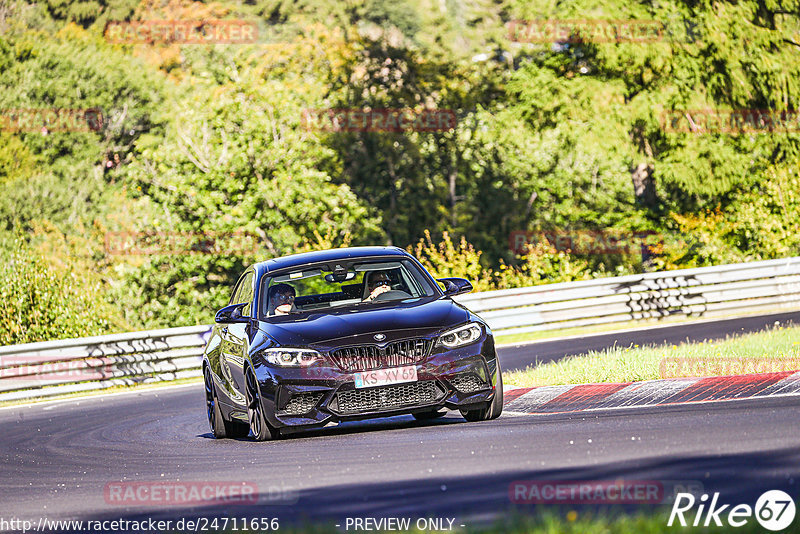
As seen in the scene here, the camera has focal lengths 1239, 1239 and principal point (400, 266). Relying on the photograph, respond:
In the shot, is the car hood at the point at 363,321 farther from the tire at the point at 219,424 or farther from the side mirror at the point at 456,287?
the tire at the point at 219,424

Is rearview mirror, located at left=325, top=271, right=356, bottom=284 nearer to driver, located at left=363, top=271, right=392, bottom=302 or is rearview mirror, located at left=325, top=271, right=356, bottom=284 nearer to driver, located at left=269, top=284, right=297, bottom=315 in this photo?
driver, located at left=363, top=271, right=392, bottom=302

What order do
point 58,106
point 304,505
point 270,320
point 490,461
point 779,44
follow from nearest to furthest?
point 304,505, point 490,461, point 270,320, point 779,44, point 58,106

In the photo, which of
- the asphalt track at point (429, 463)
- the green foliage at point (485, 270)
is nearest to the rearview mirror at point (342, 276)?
the asphalt track at point (429, 463)

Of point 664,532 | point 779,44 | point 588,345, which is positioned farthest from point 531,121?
point 664,532

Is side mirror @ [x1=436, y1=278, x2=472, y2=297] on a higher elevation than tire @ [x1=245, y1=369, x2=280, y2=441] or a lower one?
higher

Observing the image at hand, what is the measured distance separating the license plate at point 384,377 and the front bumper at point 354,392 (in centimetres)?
3

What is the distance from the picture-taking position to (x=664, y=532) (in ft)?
16.5

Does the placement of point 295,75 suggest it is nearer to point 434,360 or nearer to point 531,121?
point 531,121

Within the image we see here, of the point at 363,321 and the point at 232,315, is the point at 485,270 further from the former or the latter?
the point at 363,321

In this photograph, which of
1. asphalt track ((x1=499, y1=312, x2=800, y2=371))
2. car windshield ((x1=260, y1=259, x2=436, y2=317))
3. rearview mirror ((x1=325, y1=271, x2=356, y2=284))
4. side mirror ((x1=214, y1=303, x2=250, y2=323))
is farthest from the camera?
asphalt track ((x1=499, y1=312, x2=800, y2=371))

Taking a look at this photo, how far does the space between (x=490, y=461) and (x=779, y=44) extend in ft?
102

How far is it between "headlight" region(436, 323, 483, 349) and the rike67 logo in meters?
4.16

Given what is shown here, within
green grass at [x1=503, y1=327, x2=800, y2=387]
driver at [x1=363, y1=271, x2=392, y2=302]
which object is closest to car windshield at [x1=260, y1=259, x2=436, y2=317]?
driver at [x1=363, y1=271, x2=392, y2=302]

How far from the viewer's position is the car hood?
9.82 metres
